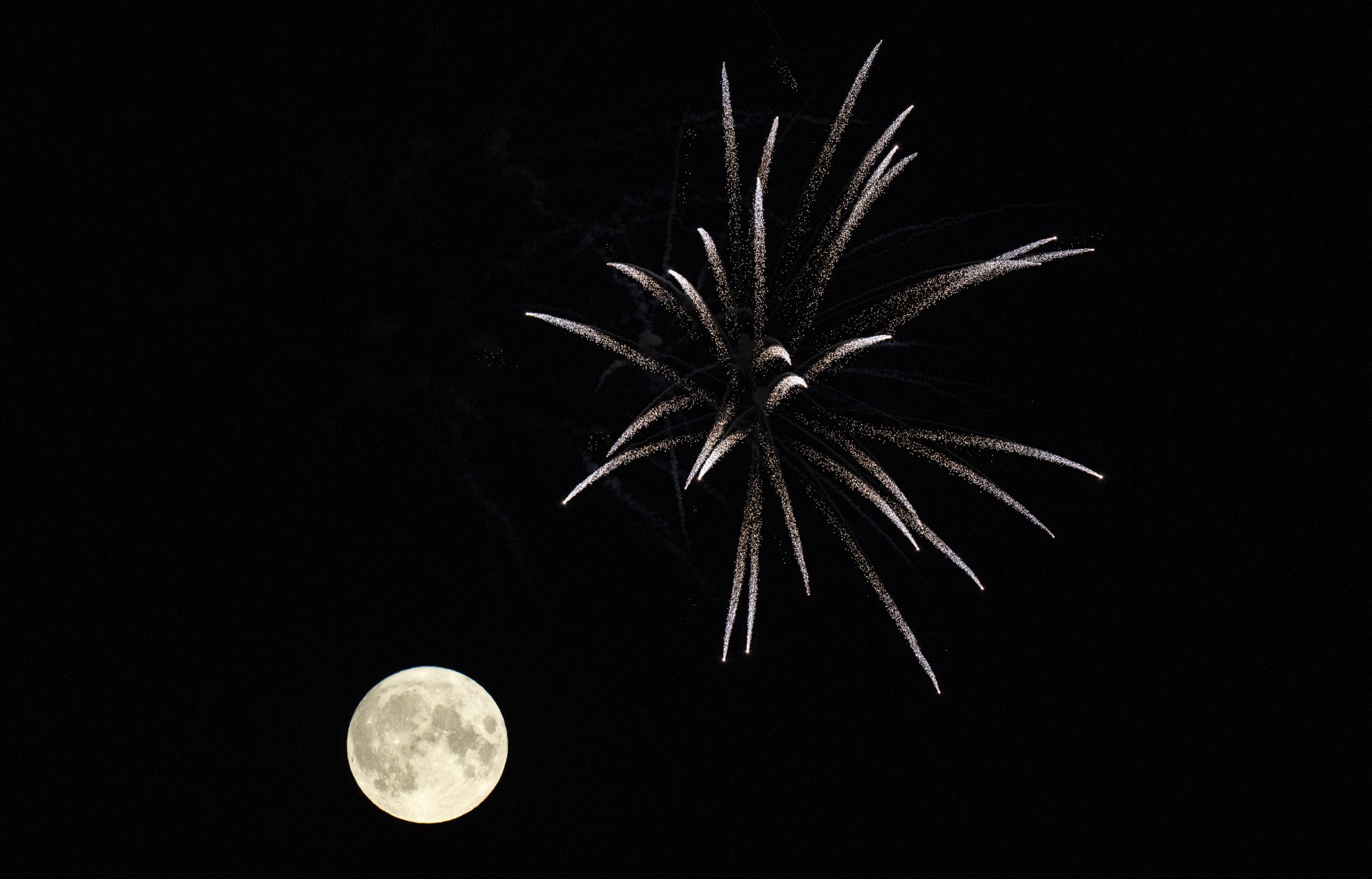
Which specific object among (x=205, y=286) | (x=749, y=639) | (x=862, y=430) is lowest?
(x=749, y=639)

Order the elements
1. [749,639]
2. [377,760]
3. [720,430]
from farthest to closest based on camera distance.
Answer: [377,760], [749,639], [720,430]

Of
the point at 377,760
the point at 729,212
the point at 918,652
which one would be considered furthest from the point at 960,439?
the point at 377,760

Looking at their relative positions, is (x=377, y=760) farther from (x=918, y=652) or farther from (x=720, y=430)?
(x=918, y=652)

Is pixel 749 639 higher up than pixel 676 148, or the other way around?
pixel 676 148

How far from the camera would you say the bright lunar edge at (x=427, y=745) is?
12.0 m

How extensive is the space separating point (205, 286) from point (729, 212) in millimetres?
6565

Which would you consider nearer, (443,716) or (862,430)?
(862,430)

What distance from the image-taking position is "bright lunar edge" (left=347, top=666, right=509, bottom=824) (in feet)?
39.4

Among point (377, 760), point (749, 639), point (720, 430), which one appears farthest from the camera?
point (377, 760)

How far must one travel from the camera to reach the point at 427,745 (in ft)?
39.5

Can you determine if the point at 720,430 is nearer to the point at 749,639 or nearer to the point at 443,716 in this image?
the point at 749,639

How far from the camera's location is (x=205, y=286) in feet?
39.0

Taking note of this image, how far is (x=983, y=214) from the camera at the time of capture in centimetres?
1177

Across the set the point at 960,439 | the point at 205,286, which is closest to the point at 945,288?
the point at 960,439
